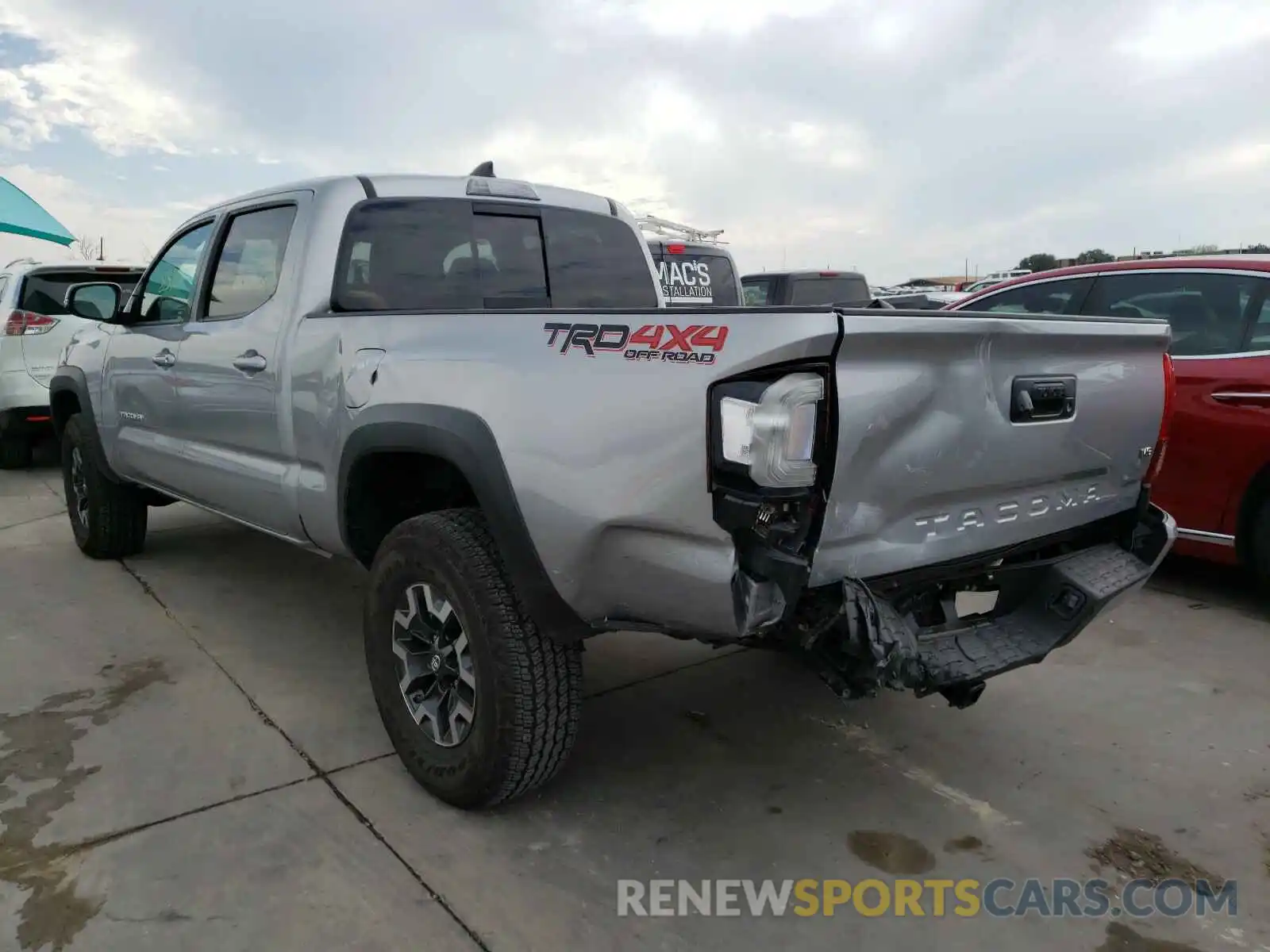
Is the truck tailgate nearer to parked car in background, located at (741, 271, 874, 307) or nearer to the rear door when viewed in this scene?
the rear door

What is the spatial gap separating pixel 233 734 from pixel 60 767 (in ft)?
1.69

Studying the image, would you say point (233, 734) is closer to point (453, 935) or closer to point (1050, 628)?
point (453, 935)

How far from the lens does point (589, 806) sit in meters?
2.76

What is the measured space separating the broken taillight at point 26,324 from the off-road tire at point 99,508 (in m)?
3.42

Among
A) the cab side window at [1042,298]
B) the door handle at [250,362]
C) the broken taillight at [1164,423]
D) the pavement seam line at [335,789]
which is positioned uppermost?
the cab side window at [1042,298]

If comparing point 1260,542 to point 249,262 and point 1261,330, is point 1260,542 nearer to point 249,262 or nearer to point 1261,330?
point 1261,330

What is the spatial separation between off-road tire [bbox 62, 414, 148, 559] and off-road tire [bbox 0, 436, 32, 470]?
3.70m

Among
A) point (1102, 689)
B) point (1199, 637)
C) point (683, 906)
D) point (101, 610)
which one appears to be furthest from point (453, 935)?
point (1199, 637)

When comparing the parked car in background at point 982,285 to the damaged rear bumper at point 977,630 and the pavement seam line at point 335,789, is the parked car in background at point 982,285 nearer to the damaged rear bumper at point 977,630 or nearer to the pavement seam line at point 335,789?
the damaged rear bumper at point 977,630

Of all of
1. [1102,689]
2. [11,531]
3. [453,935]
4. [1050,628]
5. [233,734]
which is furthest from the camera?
[11,531]

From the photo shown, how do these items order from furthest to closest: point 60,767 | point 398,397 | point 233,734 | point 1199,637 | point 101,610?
point 101,610 < point 1199,637 < point 233,734 < point 60,767 < point 398,397

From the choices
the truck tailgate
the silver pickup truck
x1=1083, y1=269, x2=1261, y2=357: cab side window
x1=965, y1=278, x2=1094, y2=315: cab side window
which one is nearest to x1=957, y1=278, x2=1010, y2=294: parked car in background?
x1=965, y1=278, x2=1094, y2=315: cab side window

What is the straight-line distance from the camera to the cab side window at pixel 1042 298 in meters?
5.20

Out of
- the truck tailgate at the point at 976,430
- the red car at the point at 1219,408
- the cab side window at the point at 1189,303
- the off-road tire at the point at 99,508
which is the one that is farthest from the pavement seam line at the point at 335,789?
the cab side window at the point at 1189,303
